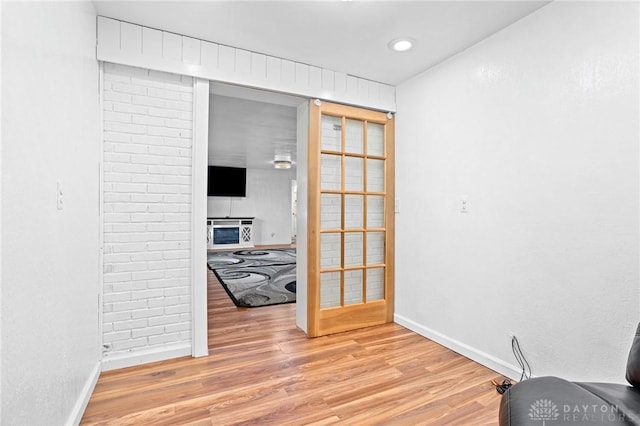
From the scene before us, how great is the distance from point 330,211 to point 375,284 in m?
0.87

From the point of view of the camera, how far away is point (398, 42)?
2.35 meters

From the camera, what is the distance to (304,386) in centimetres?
202

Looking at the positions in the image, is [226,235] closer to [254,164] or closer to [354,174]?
[254,164]

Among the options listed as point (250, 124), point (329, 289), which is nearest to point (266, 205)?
point (250, 124)

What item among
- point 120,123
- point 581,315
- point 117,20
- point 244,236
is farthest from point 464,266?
point 244,236

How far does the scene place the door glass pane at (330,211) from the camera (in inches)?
115

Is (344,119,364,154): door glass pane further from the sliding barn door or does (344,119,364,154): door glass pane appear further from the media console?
the media console

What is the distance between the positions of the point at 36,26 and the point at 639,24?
2597 mm

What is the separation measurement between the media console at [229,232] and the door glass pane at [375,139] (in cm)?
694

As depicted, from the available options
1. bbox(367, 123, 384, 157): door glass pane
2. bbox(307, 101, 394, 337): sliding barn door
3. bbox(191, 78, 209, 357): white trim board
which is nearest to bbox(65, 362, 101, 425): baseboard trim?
bbox(191, 78, 209, 357): white trim board

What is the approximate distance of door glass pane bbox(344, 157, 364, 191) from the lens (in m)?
3.02

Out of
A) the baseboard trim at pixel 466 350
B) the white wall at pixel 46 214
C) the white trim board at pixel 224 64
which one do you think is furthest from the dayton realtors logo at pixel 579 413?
the white trim board at pixel 224 64

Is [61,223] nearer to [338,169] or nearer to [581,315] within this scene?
[338,169]

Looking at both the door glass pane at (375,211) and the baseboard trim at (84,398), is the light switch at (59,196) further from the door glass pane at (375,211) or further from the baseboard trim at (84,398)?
the door glass pane at (375,211)
